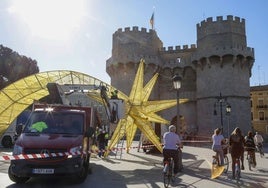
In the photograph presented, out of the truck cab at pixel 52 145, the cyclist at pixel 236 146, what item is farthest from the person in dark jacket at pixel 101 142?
the cyclist at pixel 236 146

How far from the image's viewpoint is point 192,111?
1535 inches

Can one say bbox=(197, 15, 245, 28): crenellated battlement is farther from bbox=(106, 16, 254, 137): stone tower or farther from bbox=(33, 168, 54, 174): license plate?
bbox=(33, 168, 54, 174): license plate

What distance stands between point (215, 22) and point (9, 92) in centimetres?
2611

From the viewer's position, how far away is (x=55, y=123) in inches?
394

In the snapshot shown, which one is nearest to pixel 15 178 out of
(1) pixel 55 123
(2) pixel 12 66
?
(1) pixel 55 123

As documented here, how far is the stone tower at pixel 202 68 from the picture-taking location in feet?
117

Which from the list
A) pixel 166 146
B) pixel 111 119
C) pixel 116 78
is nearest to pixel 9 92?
pixel 111 119

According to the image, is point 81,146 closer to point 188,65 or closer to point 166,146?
point 166,146

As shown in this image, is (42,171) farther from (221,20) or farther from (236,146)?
(221,20)

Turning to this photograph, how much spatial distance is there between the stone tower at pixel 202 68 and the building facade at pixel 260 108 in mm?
27232

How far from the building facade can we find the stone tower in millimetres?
27232

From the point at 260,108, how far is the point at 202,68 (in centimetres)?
3069

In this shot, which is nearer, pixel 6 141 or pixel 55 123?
pixel 55 123

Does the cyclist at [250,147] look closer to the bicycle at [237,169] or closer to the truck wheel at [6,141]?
the bicycle at [237,169]
